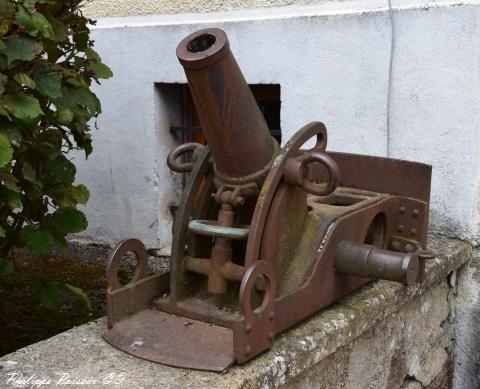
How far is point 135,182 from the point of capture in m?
4.14

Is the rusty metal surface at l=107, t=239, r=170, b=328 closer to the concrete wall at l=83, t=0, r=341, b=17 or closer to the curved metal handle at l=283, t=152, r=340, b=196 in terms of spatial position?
the curved metal handle at l=283, t=152, r=340, b=196

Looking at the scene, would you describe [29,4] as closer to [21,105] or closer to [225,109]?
[21,105]

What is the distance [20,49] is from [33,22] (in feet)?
0.31

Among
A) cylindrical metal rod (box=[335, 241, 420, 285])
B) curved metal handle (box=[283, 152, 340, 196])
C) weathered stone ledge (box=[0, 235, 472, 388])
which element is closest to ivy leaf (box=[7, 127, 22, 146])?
weathered stone ledge (box=[0, 235, 472, 388])

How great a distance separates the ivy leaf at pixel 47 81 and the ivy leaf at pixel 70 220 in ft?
1.47

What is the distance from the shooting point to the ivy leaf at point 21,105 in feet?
6.72

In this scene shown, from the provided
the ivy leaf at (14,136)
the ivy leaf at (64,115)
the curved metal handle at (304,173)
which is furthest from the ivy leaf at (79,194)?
the curved metal handle at (304,173)

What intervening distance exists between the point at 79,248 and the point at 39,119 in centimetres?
221

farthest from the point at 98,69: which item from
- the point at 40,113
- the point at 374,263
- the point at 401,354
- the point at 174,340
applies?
the point at 401,354

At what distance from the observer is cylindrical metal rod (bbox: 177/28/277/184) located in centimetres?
181

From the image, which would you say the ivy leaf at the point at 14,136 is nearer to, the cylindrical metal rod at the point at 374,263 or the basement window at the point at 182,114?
the cylindrical metal rod at the point at 374,263

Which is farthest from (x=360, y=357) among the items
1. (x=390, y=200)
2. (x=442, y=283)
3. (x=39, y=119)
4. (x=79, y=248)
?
(x=79, y=248)

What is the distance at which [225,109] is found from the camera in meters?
1.86

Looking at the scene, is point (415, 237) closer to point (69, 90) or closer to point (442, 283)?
point (442, 283)
